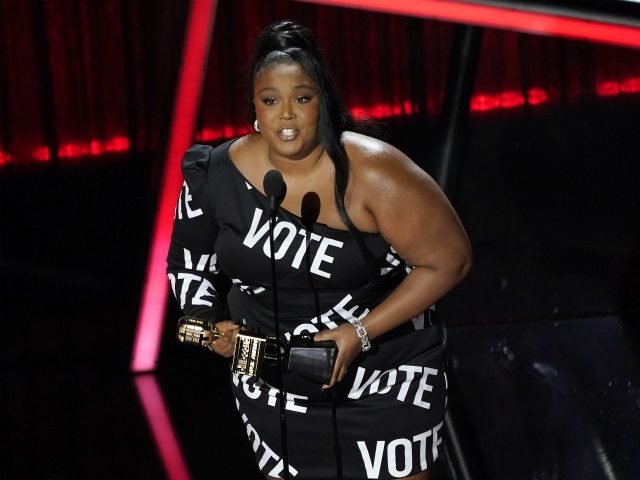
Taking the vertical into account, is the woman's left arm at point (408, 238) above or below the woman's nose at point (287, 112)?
below

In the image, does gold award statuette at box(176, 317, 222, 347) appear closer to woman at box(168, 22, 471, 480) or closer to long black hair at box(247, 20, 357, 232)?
woman at box(168, 22, 471, 480)

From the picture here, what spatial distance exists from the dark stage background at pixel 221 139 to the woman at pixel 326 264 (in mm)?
1631

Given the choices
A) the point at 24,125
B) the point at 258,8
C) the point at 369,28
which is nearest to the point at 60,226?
the point at 24,125

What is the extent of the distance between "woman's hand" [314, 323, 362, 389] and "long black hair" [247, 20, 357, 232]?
188 mm

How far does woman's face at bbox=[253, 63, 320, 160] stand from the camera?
1579 millimetres

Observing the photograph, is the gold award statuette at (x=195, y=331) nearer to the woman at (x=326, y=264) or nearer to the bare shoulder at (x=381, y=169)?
the woman at (x=326, y=264)

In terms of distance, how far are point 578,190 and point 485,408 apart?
5.48ft

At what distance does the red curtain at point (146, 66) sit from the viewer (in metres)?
3.88

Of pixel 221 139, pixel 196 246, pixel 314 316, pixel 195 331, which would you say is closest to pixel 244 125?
pixel 221 139

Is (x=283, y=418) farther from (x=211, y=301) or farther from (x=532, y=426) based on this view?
(x=532, y=426)

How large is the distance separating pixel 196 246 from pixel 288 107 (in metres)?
0.39

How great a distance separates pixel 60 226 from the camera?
13.4 ft

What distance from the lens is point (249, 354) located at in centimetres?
156

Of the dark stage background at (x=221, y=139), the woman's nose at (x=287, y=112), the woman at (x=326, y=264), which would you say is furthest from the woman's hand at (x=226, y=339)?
the dark stage background at (x=221, y=139)
